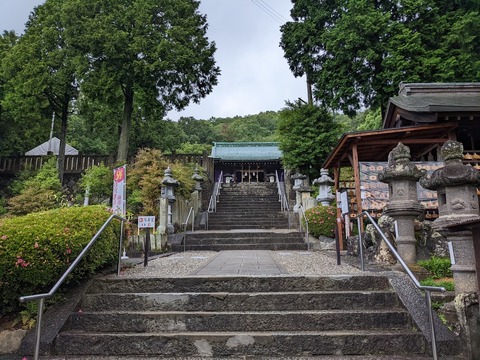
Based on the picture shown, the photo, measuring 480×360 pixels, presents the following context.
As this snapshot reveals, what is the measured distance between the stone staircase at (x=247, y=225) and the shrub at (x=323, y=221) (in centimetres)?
57

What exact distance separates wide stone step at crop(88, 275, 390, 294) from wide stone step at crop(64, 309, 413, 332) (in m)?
0.50

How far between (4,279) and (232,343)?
8.34ft

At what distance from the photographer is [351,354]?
329 cm

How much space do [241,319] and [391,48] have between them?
51.2 ft

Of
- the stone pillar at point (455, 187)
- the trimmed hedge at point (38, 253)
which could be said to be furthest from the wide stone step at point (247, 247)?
the trimmed hedge at point (38, 253)

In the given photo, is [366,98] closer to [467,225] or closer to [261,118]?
[467,225]

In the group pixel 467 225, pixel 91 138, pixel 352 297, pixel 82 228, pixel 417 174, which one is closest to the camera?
pixel 467 225

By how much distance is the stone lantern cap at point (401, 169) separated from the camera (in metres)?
5.23

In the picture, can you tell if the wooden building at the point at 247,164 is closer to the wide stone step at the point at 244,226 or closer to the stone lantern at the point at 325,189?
the wide stone step at the point at 244,226

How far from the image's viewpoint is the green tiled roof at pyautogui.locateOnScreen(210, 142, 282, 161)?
2359 centimetres

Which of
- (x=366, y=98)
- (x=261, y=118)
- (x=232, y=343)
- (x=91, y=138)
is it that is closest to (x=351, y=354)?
(x=232, y=343)

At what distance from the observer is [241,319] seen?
365 cm

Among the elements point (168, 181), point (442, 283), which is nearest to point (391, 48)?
point (168, 181)

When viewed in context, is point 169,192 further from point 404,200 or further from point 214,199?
point 404,200
